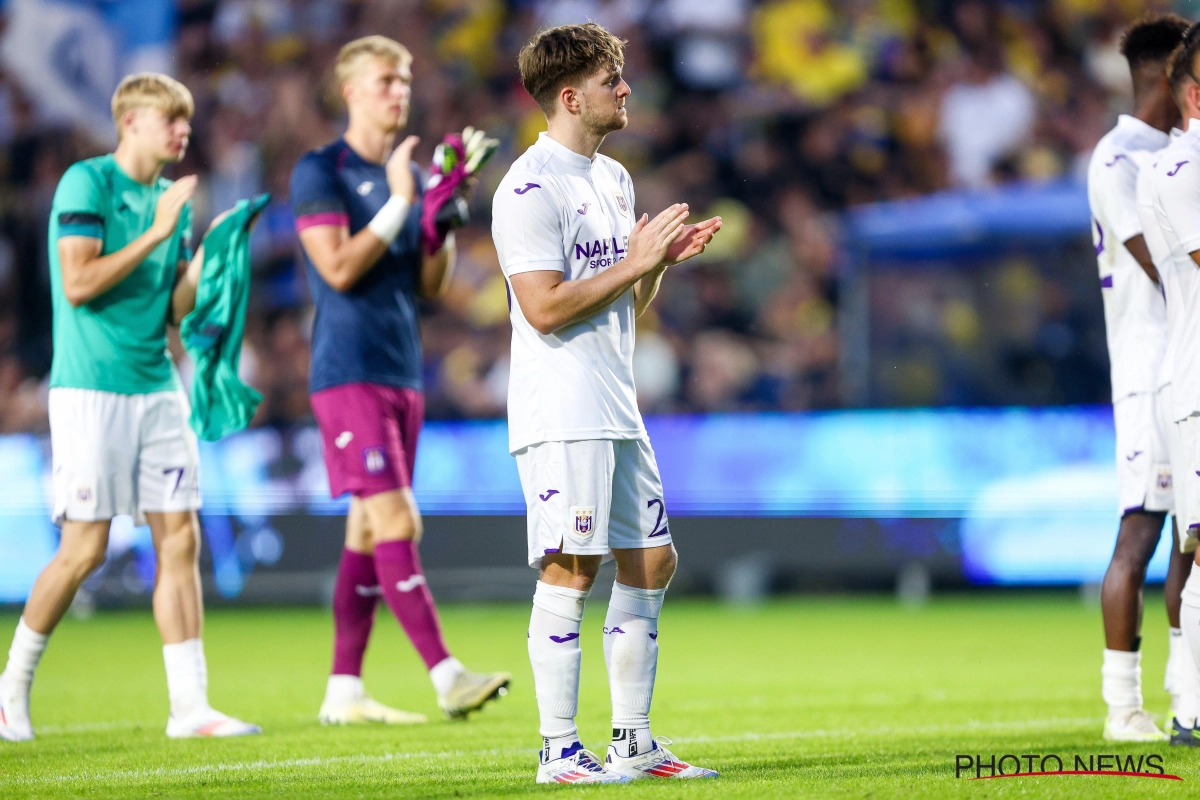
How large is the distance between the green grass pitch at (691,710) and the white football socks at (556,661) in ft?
0.59

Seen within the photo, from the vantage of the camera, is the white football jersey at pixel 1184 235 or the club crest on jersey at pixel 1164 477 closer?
the white football jersey at pixel 1184 235

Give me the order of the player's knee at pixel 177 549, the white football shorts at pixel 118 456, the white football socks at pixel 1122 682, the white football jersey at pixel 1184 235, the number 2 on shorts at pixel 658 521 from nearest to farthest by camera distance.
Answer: the number 2 on shorts at pixel 658 521 < the white football jersey at pixel 1184 235 < the white football socks at pixel 1122 682 < the white football shorts at pixel 118 456 < the player's knee at pixel 177 549

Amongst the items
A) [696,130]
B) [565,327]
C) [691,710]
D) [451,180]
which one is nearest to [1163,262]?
[565,327]

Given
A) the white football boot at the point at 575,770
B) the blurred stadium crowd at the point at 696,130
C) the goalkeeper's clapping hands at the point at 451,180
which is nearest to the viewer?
the white football boot at the point at 575,770

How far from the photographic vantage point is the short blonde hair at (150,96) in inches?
235

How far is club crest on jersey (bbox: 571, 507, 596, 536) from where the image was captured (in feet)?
13.9

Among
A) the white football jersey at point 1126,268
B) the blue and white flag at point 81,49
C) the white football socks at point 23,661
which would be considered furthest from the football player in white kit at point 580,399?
the blue and white flag at point 81,49

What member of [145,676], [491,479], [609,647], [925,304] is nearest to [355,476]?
[609,647]

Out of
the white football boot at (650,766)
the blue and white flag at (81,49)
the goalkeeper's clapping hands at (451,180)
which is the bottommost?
the white football boot at (650,766)

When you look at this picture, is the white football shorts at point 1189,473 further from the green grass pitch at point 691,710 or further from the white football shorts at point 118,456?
the white football shorts at point 118,456

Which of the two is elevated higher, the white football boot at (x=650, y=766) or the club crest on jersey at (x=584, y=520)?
the club crest on jersey at (x=584, y=520)

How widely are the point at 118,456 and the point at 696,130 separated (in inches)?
448

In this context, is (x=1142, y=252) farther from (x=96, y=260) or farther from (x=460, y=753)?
(x=96, y=260)

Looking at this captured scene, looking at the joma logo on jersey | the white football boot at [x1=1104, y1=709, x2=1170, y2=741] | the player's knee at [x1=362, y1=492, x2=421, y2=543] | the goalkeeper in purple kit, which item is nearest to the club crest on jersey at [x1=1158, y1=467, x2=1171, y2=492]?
the white football boot at [x1=1104, y1=709, x2=1170, y2=741]
